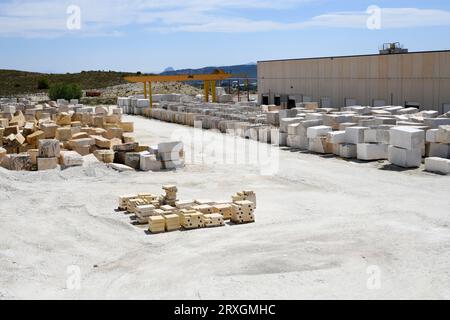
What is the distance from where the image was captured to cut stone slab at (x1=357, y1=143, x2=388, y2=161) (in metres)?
19.4

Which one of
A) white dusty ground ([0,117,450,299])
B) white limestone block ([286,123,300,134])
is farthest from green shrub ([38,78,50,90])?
white dusty ground ([0,117,450,299])

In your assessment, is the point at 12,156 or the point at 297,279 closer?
the point at 297,279

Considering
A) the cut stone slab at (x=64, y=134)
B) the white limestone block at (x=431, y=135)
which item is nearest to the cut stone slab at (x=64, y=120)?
the cut stone slab at (x=64, y=134)

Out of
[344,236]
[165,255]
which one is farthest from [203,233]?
[344,236]

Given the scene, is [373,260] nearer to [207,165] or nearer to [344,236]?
[344,236]

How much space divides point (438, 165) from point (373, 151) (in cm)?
282

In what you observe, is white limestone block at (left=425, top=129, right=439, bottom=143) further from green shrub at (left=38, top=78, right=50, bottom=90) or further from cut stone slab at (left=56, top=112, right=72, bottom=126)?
green shrub at (left=38, top=78, right=50, bottom=90)

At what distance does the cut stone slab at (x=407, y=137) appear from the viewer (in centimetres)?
1784

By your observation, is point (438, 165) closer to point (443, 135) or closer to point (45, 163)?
point (443, 135)

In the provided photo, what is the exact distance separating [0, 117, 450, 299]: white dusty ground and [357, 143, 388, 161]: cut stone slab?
2.21m
